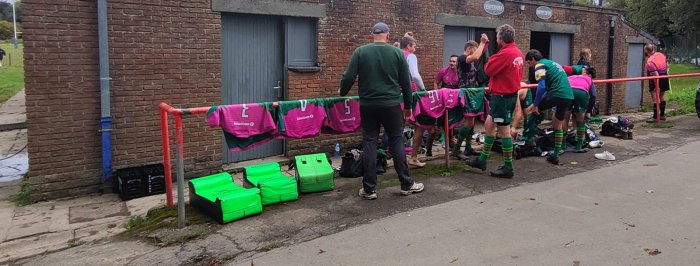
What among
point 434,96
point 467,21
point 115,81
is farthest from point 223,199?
point 467,21

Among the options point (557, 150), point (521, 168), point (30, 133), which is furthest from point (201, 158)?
point (557, 150)

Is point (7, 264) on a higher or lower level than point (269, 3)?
lower

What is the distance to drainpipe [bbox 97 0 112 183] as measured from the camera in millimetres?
6836

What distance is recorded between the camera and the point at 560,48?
558 inches

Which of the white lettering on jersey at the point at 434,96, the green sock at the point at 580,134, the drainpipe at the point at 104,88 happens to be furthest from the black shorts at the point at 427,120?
the drainpipe at the point at 104,88

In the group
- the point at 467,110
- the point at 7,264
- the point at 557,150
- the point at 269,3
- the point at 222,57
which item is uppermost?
the point at 269,3

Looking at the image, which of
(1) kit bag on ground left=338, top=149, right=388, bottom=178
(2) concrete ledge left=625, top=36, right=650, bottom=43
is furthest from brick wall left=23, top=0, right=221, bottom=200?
(2) concrete ledge left=625, top=36, right=650, bottom=43

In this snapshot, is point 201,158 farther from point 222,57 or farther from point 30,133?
point 30,133

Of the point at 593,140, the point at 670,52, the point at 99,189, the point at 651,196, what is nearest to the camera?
the point at 651,196

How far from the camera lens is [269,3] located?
8.32 m

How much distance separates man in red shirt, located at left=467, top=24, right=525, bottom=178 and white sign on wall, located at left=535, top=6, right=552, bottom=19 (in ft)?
23.2

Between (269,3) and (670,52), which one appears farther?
(670,52)

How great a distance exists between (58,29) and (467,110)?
213 inches

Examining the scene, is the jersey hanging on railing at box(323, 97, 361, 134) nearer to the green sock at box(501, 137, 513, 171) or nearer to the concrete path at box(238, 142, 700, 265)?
the concrete path at box(238, 142, 700, 265)
